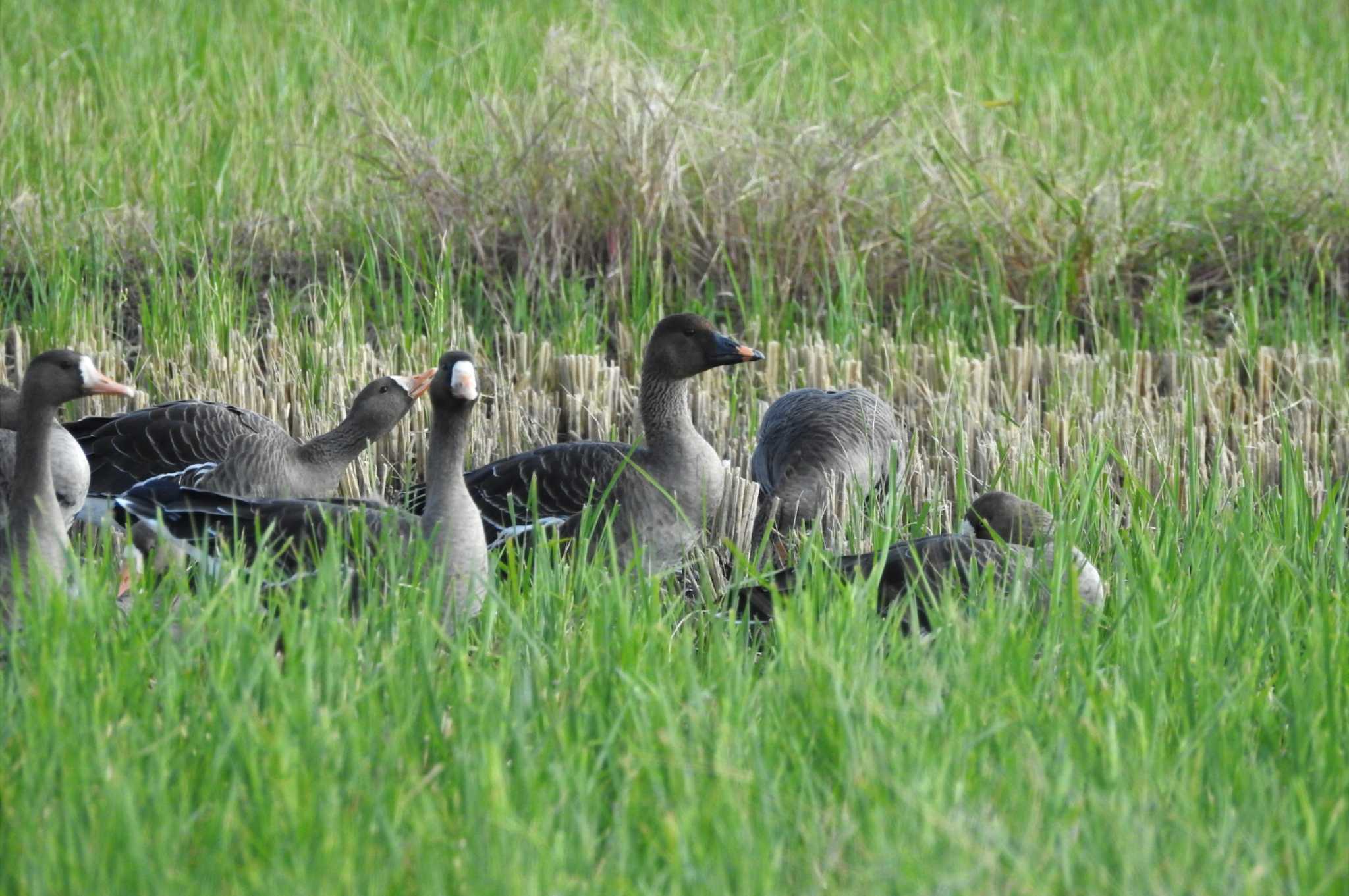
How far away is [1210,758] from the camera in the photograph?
115 inches

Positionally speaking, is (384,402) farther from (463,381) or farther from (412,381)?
(463,381)

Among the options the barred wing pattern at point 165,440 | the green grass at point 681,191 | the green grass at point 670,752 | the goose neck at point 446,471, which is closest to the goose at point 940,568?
the green grass at point 670,752

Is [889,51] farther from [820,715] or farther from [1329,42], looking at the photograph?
[820,715]

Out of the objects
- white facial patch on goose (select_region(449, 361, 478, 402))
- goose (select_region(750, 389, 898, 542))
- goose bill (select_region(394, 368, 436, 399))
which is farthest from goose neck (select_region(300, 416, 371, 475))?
goose (select_region(750, 389, 898, 542))

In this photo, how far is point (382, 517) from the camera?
12.4 ft

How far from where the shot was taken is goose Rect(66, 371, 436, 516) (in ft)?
16.7

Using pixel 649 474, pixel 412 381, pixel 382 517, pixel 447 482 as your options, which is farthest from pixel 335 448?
pixel 382 517

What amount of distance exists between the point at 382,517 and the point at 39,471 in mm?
881

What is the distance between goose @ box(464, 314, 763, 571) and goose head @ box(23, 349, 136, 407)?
1.25m

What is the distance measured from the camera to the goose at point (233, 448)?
5102 mm

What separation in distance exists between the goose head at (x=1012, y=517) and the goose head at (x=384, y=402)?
178 centimetres

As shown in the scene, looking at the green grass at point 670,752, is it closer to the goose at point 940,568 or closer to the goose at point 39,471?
the goose at point 940,568

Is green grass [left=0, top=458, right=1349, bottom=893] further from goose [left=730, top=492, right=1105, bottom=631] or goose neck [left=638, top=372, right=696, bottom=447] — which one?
goose neck [left=638, top=372, right=696, bottom=447]

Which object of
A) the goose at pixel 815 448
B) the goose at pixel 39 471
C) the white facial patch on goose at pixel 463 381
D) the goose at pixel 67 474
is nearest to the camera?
the goose at pixel 39 471
